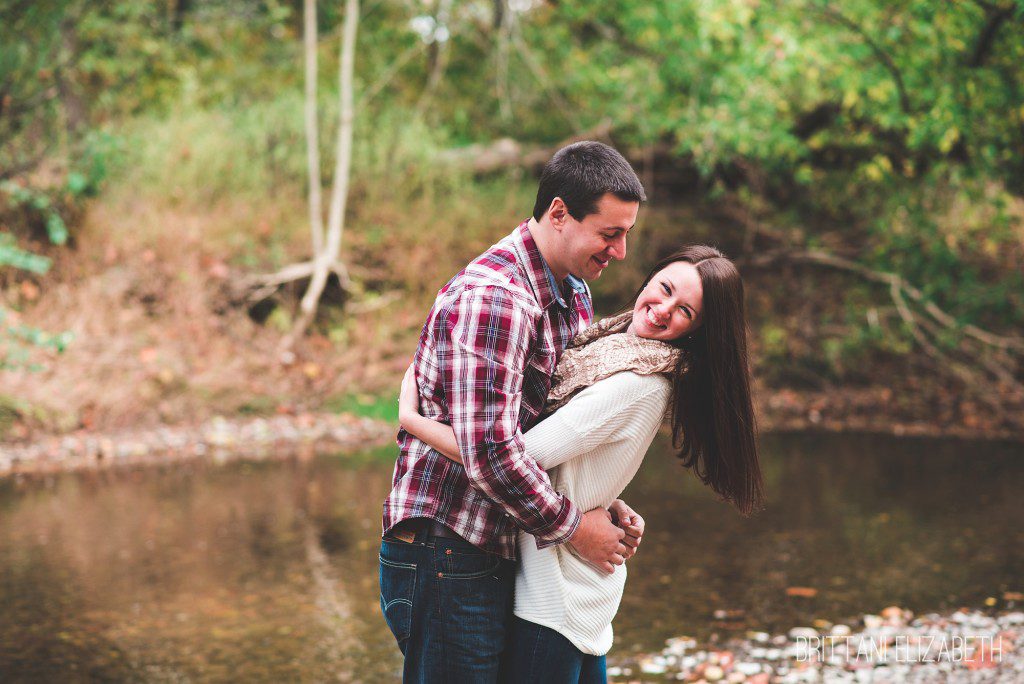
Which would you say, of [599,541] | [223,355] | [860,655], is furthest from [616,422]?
[223,355]

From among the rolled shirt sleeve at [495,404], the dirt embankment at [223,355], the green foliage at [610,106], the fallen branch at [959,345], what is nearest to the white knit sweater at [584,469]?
the rolled shirt sleeve at [495,404]

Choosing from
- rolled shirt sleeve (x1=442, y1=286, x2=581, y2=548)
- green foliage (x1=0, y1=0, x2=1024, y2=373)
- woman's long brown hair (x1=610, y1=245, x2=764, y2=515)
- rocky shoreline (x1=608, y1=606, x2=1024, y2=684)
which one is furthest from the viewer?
green foliage (x1=0, y1=0, x2=1024, y2=373)

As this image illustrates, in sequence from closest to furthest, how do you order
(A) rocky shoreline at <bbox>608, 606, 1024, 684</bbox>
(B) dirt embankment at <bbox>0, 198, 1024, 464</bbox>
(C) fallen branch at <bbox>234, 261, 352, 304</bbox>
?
1. (A) rocky shoreline at <bbox>608, 606, 1024, 684</bbox>
2. (B) dirt embankment at <bbox>0, 198, 1024, 464</bbox>
3. (C) fallen branch at <bbox>234, 261, 352, 304</bbox>

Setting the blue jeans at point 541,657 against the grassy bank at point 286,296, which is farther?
the grassy bank at point 286,296

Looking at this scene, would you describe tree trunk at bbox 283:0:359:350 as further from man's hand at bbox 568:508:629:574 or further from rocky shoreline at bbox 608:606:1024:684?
man's hand at bbox 568:508:629:574

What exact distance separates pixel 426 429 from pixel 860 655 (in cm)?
330

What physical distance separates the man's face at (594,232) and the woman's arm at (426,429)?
46cm

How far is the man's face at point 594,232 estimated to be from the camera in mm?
2086

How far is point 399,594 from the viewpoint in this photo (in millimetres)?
2113

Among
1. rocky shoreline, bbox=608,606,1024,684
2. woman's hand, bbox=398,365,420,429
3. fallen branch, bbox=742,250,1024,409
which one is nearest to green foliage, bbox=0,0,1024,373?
fallen branch, bbox=742,250,1024,409

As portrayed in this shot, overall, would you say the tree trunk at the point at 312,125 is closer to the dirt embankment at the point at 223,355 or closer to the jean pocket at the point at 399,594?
the dirt embankment at the point at 223,355

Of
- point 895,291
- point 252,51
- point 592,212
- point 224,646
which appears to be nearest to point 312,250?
point 252,51

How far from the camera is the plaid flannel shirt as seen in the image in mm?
1905

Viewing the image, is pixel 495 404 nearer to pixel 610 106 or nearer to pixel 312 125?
pixel 610 106
